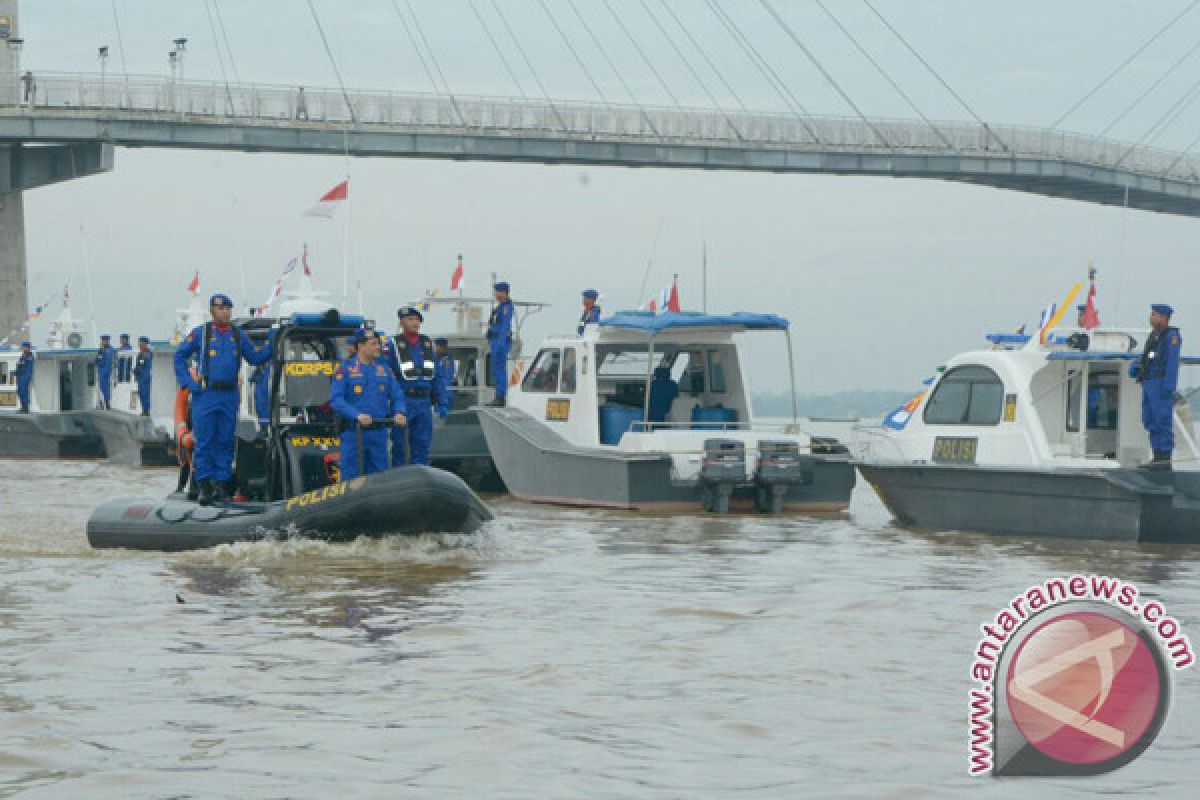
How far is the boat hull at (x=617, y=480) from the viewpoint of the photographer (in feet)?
56.3

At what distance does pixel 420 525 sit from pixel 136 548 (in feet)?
7.84

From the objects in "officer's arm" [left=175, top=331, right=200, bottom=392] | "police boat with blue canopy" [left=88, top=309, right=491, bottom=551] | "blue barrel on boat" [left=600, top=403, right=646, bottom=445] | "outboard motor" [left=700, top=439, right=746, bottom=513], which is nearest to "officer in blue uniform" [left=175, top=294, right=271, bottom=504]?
"officer's arm" [left=175, top=331, right=200, bottom=392]

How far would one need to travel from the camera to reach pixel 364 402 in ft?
40.6

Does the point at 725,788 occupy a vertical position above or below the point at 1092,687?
below

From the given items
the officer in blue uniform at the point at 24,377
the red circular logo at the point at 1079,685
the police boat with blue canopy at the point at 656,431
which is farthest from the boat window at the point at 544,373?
the officer in blue uniform at the point at 24,377

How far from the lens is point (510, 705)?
22.6 ft

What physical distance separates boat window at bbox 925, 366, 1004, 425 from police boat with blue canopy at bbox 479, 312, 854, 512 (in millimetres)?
2270

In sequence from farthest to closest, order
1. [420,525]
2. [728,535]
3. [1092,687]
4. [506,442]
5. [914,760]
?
[506,442] → [728,535] → [420,525] → [914,760] → [1092,687]

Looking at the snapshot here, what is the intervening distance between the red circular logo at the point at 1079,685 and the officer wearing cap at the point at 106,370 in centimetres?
3083

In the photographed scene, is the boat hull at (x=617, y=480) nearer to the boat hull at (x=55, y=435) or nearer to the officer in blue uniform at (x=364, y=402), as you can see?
the officer in blue uniform at (x=364, y=402)

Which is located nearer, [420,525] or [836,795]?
[836,795]

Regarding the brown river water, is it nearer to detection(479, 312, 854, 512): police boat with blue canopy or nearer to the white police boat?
the white police boat

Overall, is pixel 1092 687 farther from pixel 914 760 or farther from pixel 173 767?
pixel 173 767

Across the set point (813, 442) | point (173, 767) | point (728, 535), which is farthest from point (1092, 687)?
point (813, 442)
